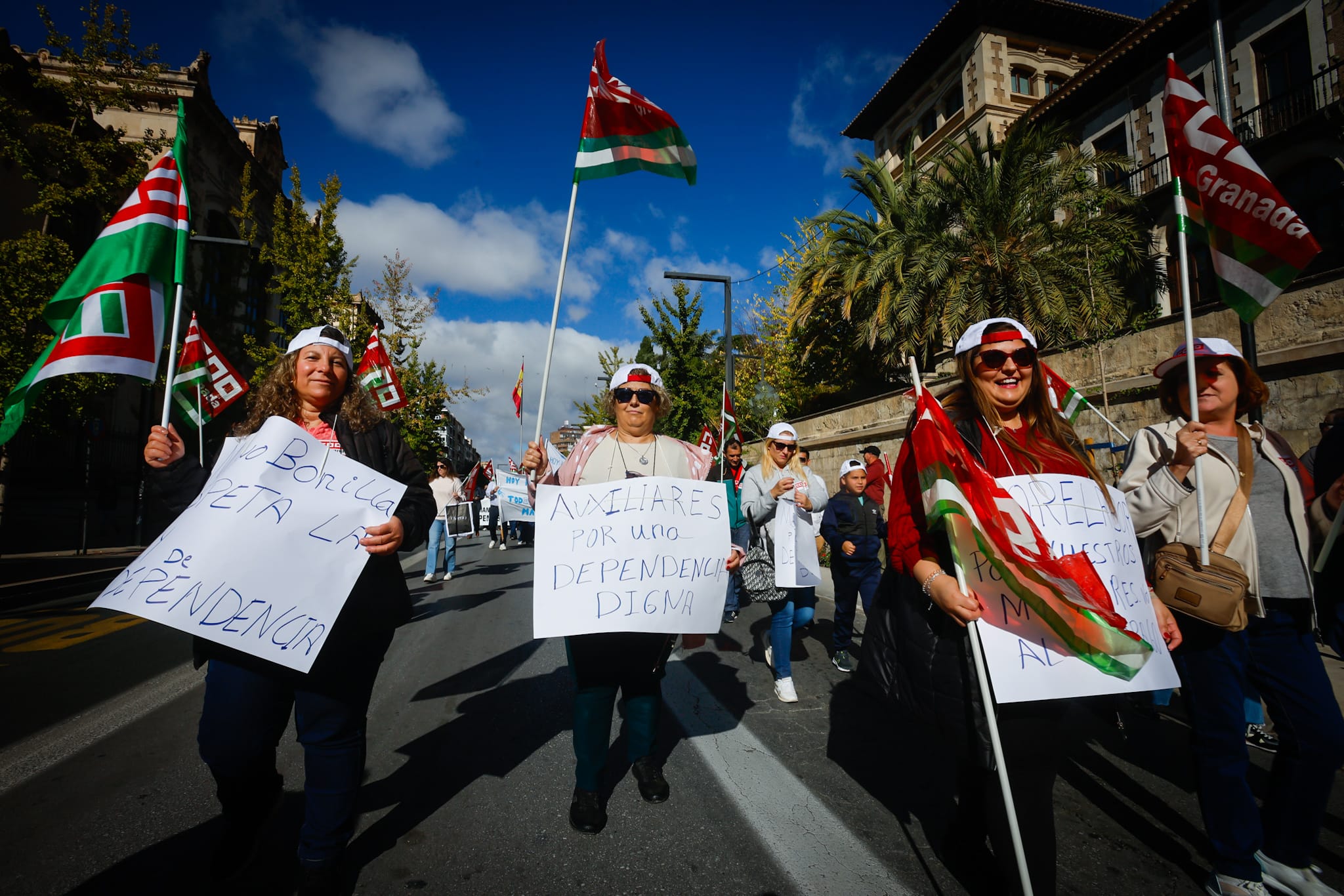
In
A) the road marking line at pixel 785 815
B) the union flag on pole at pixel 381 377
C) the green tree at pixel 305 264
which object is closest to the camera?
the road marking line at pixel 785 815

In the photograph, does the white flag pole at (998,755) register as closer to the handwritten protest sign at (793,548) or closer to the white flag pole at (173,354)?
the white flag pole at (173,354)

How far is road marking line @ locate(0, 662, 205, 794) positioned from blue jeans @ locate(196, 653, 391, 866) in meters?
1.99

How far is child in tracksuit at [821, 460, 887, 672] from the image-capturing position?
18.8ft

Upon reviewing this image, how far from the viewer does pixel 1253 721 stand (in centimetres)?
333

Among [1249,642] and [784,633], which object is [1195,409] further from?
[784,633]

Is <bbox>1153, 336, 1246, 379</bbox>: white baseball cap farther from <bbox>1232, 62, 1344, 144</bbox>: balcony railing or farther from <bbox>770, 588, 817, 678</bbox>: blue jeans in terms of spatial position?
<bbox>1232, 62, 1344, 144</bbox>: balcony railing

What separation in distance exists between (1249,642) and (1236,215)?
193 cm

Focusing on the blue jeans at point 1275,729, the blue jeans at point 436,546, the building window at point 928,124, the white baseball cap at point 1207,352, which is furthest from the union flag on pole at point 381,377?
the building window at point 928,124

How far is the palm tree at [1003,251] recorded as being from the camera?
13.2m

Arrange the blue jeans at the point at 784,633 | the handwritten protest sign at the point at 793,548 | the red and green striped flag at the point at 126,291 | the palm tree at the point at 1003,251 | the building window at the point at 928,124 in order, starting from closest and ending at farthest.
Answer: the red and green striped flag at the point at 126,291 → the blue jeans at the point at 784,633 → the handwritten protest sign at the point at 793,548 → the palm tree at the point at 1003,251 → the building window at the point at 928,124

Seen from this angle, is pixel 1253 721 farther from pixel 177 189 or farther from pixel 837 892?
pixel 177 189

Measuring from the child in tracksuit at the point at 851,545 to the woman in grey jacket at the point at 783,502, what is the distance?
522mm

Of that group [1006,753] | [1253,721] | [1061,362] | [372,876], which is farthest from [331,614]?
[1061,362]

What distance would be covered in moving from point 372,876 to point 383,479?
1427mm
